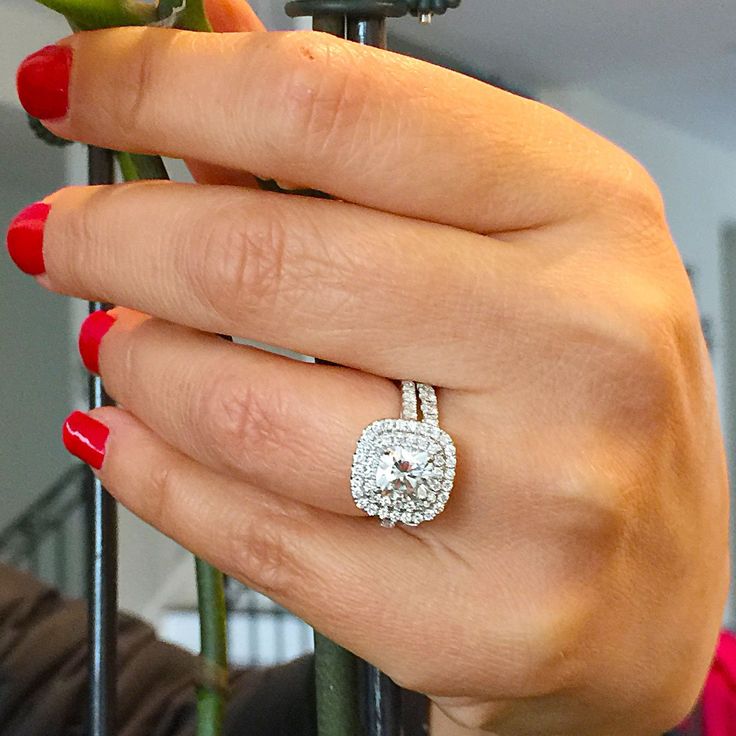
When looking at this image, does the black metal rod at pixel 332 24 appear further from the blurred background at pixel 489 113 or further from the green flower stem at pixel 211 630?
the blurred background at pixel 489 113

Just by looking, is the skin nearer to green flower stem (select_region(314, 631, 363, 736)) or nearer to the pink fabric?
green flower stem (select_region(314, 631, 363, 736))

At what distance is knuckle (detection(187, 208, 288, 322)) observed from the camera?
0.18 meters

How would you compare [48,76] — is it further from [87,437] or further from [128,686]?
[128,686]

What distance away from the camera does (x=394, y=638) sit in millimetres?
197

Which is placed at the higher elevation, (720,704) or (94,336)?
(94,336)

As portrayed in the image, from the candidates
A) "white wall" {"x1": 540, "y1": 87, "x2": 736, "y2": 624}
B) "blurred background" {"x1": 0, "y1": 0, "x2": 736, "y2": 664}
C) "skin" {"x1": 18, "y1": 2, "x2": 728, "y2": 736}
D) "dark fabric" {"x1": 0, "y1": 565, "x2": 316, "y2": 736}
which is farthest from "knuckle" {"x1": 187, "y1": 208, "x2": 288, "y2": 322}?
"white wall" {"x1": 540, "y1": 87, "x2": 736, "y2": 624}

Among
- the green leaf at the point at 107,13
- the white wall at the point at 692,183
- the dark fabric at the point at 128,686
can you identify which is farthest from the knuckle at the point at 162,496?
the white wall at the point at 692,183

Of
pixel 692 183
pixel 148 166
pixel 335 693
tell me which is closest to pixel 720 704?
pixel 335 693

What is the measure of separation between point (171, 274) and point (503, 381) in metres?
0.07

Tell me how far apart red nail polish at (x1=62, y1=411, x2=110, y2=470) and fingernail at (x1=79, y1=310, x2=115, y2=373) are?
0.5 inches

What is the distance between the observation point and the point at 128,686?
454 mm

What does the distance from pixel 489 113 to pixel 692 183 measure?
281cm

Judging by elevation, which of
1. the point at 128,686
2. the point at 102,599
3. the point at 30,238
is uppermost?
the point at 30,238

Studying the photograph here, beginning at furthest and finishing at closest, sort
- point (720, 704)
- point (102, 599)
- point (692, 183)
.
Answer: point (692, 183)
point (720, 704)
point (102, 599)
